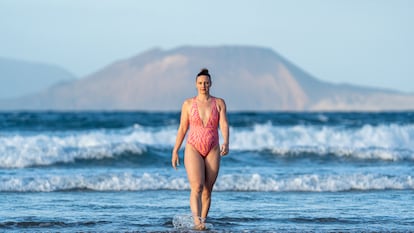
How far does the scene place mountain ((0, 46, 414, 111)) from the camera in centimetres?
11994

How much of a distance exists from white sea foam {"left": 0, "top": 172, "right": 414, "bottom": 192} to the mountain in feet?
321

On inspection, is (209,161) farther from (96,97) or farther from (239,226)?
(96,97)

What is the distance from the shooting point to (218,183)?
1454cm

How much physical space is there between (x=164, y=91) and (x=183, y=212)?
110 m

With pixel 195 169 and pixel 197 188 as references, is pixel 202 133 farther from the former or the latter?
pixel 197 188

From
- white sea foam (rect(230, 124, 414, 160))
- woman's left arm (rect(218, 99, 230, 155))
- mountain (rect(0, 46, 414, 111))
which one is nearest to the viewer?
woman's left arm (rect(218, 99, 230, 155))

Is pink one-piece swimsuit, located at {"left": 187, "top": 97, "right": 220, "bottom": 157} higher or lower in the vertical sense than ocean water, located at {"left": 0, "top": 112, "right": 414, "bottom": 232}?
higher

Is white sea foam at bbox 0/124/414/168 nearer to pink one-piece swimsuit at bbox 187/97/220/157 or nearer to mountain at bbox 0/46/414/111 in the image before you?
pink one-piece swimsuit at bbox 187/97/220/157

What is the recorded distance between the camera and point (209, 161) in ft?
30.9

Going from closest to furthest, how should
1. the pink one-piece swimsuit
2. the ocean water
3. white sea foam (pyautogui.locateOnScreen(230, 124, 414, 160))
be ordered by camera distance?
the pink one-piece swimsuit
the ocean water
white sea foam (pyautogui.locateOnScreen(230, 124, 414, 160))

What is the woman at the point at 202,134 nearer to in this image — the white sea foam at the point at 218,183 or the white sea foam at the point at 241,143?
the white sea foam at the point at 218,183

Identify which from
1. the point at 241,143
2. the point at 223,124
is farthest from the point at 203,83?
the point at 241,143

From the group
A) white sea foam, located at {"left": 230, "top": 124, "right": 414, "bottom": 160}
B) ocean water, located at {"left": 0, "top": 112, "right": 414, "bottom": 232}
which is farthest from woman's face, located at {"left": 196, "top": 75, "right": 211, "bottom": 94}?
white sea foam, located at {"left": 230, "top": 124, "right": 414, "bottom": 160}

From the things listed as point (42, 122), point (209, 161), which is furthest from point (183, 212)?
point (42, 122)
